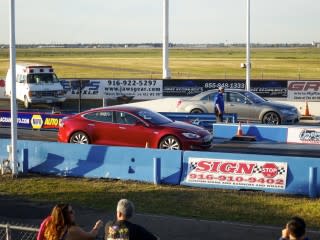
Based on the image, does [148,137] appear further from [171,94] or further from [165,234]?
[171,94]

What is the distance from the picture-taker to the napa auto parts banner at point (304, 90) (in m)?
39.5

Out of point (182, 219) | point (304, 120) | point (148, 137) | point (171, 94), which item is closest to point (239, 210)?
point (182, 219)

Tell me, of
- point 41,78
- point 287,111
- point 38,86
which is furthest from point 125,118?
point 41,78

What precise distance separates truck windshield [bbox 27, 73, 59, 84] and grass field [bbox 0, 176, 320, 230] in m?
23.2

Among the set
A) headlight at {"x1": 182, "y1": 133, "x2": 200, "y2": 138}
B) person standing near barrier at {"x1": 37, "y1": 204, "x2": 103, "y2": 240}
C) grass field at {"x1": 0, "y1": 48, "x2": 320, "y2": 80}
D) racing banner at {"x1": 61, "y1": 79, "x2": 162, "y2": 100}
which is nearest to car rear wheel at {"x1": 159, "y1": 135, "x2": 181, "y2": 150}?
headlight at {"x1": 182, "y1": 133, "x2": 200, "y2": 138}

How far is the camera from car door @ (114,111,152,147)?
17.9 meters

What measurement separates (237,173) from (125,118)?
196 inches

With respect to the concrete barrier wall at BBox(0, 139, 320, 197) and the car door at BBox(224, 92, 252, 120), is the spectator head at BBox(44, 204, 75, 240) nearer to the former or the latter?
the concrete barrier wall at BBox(0, 139, 320, 197)

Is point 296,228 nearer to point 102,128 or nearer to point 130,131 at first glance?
point 130,131

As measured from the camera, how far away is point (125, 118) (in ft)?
60.1

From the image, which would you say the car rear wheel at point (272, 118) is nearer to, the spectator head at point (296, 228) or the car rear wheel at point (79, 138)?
the car rear wheel at point (79, 138)

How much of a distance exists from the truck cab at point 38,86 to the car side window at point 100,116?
19.7m

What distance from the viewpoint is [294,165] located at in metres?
13.8

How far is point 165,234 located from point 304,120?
804 inches
